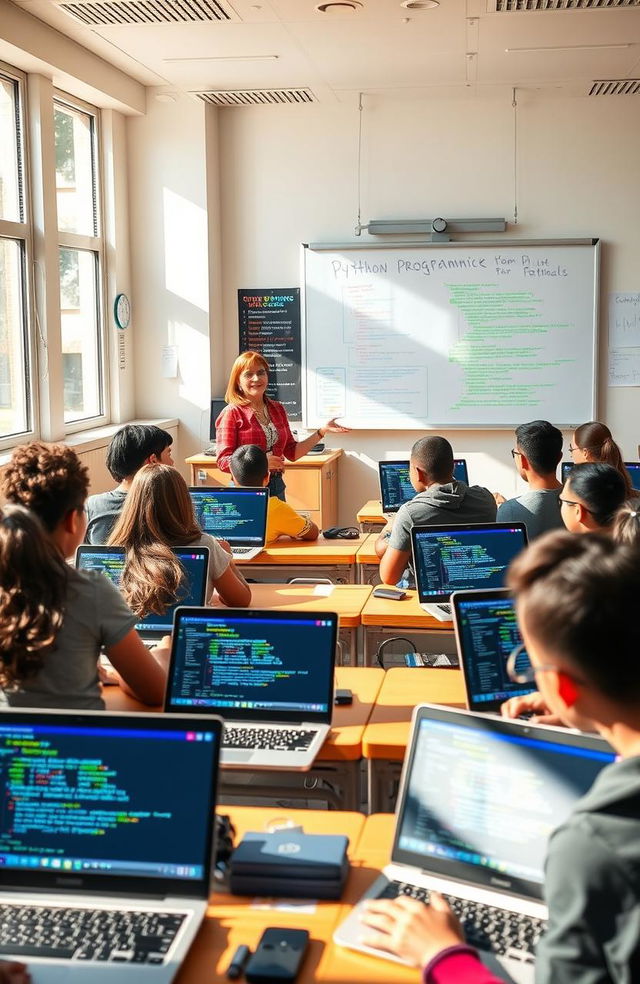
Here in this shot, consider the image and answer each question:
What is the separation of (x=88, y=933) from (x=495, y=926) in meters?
0.64

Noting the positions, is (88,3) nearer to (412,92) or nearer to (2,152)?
(2,152)

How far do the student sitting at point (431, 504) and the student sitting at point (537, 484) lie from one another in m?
0.10

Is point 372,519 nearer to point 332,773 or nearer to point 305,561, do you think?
point 305,561

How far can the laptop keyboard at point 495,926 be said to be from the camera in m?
1.60

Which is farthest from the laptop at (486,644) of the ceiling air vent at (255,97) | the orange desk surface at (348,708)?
the ceiling air vent at (255,97)

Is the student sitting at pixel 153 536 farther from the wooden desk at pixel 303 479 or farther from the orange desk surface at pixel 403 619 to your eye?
the wooden desk at pixel 303 479

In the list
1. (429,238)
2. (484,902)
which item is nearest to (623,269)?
(429,238)

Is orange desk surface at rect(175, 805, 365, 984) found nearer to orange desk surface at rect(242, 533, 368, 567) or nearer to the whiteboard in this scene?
orange desk surface at rect(242, 533, 368, 567)

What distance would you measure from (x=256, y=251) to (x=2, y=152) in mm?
2323

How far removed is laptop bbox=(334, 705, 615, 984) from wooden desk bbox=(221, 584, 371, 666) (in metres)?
1.90

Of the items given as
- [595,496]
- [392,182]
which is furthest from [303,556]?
[392,182]

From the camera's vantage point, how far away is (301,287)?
7703 millimetres

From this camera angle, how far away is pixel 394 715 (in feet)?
8.91

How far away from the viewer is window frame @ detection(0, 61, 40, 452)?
592 cm
